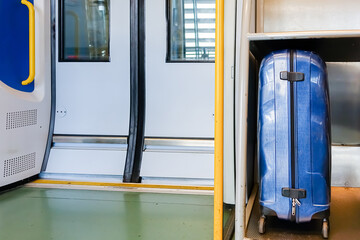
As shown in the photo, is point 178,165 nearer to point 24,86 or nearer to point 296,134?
point 24,86

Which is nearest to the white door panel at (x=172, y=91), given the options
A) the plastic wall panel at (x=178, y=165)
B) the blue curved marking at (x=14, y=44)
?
the plastic wall panel at (x=178, y=165)

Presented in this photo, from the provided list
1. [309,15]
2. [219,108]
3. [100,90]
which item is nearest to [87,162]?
[100,90]

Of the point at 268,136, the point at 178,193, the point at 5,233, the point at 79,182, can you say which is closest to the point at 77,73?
the point at 79,182

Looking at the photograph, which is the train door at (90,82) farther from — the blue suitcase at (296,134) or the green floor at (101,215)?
the blue suitcase at (296,134)

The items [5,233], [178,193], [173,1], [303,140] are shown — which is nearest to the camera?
[303,140]

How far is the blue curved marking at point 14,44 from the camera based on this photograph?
3.07 meters

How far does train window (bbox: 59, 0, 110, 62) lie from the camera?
3.83m

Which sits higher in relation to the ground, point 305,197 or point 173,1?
point 173,1

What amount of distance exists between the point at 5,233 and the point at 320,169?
6.15 ft

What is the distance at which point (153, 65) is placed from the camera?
3701 millimetres

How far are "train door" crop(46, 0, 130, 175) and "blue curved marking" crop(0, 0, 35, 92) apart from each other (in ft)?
1.66

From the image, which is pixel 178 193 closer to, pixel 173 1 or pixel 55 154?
pixel 55 154

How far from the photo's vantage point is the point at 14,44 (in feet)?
10.5

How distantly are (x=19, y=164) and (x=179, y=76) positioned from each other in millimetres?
1696
